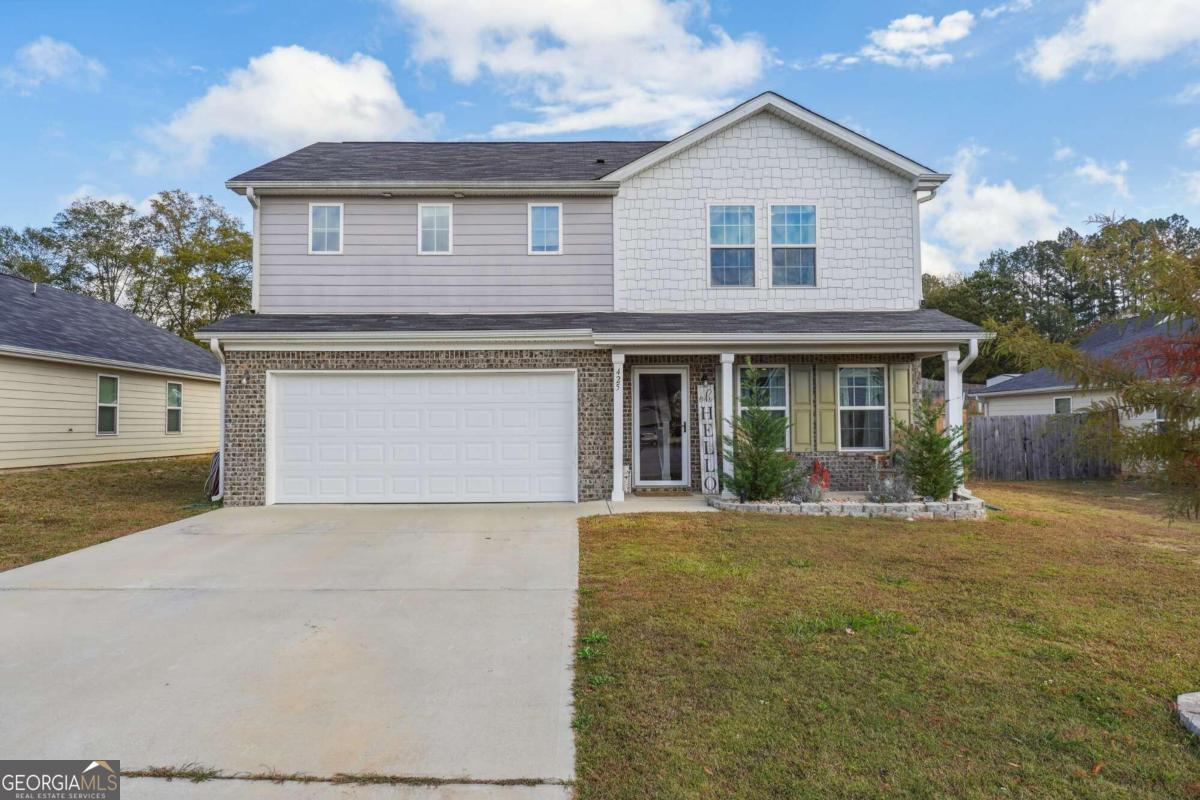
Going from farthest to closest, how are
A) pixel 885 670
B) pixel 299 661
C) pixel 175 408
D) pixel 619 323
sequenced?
pixel 175 408 < pixel 619 323 < pixel 299 661 < pixel 885 670

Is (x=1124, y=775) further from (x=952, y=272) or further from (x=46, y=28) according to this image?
(x=952, y=272)

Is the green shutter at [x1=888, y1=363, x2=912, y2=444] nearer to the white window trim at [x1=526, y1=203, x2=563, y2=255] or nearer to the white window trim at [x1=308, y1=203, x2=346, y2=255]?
the white window trim at [x1=526, y1=203, x2=563, y2=255]

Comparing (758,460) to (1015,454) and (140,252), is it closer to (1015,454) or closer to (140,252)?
(1015,454)

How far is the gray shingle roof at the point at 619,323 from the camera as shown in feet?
32.9

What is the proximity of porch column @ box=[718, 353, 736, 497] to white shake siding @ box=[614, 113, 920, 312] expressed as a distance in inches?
58.6

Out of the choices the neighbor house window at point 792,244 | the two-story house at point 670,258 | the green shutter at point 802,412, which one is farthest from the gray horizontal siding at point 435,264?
the green shutter at point 802,412

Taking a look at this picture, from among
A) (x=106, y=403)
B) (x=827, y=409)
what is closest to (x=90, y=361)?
(x=106, y=403)

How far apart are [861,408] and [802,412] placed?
1077 mm

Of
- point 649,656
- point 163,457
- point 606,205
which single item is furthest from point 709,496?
point 163,457

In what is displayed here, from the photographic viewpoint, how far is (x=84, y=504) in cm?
1009

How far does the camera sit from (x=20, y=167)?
80.5ft

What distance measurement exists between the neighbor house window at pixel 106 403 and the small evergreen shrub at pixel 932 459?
59.4 ft

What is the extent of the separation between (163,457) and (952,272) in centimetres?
5164

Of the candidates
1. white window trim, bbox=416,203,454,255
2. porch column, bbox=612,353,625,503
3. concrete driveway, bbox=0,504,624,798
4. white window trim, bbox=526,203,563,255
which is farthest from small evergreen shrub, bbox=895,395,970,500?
white window trim, bbox=416,203,454,255
